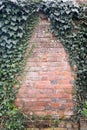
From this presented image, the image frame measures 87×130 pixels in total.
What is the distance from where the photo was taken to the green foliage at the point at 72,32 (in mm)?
4734

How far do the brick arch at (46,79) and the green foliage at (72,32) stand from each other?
12 centimetres

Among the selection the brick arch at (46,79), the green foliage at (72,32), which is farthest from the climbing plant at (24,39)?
the brick arch at (46,79)

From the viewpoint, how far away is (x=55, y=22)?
476cm

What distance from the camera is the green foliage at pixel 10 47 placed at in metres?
4.63

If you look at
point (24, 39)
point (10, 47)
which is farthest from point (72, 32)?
point (10, 47)

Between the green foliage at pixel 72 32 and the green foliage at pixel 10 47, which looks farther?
the green foliage at pixel 72 32

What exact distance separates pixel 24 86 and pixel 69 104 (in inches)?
32.4

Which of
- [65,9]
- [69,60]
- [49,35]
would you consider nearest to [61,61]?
[69,60]

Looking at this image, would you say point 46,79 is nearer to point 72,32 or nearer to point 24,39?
point 24,39

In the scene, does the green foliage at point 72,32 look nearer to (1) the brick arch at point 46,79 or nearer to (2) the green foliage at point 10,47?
(1) the brick arch at point 46,79

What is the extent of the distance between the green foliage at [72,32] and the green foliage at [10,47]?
0.37 metres

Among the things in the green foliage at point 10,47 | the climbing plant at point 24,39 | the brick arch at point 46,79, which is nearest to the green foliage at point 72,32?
the climbing plant at point 24,39

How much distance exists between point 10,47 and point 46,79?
0.82 m

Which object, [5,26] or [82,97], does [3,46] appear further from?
[82,97]
